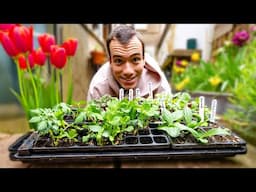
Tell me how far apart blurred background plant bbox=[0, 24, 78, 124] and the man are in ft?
0.29

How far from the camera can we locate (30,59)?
440 mm

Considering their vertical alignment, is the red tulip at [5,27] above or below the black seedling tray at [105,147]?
above

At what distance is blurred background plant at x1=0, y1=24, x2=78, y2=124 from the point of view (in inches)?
14.8

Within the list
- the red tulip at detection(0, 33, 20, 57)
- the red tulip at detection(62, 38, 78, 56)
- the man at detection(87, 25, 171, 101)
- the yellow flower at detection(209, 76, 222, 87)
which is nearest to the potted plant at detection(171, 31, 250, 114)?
the yellow flower at detection(209, 76, 222, 87)

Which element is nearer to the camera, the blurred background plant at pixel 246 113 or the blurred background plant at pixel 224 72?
the blurred background plant at pixel 246 113

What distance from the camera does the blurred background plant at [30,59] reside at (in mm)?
376

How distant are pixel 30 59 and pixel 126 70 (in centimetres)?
22

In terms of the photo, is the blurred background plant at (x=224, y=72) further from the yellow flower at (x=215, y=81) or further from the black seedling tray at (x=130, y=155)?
the black seedling tray at (x=130, y=155)

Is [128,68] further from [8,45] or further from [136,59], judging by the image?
[8,45]

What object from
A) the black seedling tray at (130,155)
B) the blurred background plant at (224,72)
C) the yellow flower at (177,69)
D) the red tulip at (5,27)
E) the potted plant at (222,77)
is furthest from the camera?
the yellow flower at (177,69)

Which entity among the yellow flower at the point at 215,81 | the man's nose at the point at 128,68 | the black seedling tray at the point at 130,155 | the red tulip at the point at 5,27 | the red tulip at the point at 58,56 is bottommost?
the black seedling tray at the point at 130,155

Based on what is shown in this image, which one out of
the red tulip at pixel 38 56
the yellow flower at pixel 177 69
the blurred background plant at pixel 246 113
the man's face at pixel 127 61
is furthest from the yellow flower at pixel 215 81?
the red tulip at pixel 38 56

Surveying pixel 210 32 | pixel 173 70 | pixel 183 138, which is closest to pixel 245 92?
pixel 183 138
